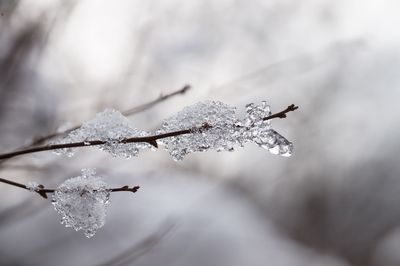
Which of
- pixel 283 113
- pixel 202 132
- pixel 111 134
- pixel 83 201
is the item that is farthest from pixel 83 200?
pixel 283 113

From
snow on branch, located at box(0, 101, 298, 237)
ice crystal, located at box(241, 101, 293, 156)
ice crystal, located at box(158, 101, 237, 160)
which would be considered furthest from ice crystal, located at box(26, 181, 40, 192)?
ice crystal, located at box(241, 101, 293, 156)

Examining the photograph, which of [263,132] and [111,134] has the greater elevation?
[111,134]

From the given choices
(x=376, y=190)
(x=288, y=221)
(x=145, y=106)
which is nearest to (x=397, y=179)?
(x=376, y=190)

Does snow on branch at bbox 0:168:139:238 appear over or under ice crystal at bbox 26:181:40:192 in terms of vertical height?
under

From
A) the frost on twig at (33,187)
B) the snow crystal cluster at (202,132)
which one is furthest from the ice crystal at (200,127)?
the frost on twig at (33,187)

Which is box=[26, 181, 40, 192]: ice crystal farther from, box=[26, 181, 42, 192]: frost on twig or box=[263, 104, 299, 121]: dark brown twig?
box=[263, 104, 299, 121]: dark brown twig

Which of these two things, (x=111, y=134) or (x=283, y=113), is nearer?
(x=283, y=113)

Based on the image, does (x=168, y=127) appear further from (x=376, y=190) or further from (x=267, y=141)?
(x=376, y=190)

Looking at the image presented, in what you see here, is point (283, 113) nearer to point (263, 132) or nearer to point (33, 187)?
point (263, 132)
